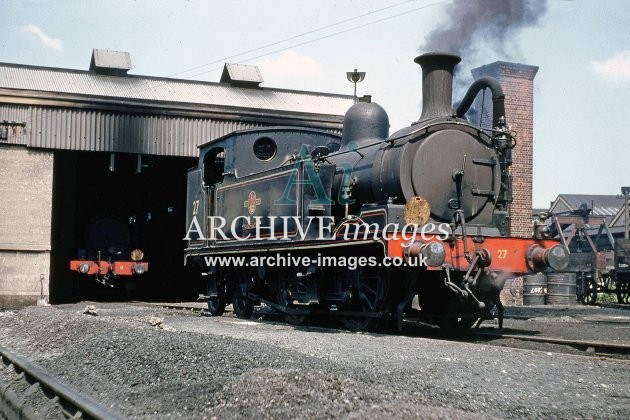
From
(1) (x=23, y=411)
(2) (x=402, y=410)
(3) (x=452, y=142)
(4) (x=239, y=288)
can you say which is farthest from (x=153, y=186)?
(2) (x=402, y=410)

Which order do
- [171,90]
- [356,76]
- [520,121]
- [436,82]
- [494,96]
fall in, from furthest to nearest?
[171,90], [520,121], [356,76], [494,96], [436,82]

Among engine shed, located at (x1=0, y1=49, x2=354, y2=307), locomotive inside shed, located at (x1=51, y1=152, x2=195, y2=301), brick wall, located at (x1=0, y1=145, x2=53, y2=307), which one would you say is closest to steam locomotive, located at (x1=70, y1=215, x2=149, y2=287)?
locomotive inside shed, located at (x1=51, y1=152, x2=195, y2=301)

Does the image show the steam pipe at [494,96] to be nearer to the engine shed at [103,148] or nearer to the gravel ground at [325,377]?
the gravel ground at [325,377]

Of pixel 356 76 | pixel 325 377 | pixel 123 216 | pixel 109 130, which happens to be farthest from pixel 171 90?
pixel 325 377

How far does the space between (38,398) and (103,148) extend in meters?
13.9

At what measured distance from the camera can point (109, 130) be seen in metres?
18.8

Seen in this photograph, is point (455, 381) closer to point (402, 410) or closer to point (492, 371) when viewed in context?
point (492, 371)

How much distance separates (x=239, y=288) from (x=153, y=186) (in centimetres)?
1266

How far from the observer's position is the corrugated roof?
21.8 metres

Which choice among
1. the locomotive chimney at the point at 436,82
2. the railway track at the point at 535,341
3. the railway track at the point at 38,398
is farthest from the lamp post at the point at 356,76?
the railway track at the point at 38,398

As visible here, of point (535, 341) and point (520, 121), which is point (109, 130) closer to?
point (520, 121)

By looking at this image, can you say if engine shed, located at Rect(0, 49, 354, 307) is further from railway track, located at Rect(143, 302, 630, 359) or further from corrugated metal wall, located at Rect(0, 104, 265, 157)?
railway track, located at Rect(143, 302, 630, 359)

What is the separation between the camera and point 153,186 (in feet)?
81.2

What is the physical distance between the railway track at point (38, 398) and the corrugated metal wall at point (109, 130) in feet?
39.8
